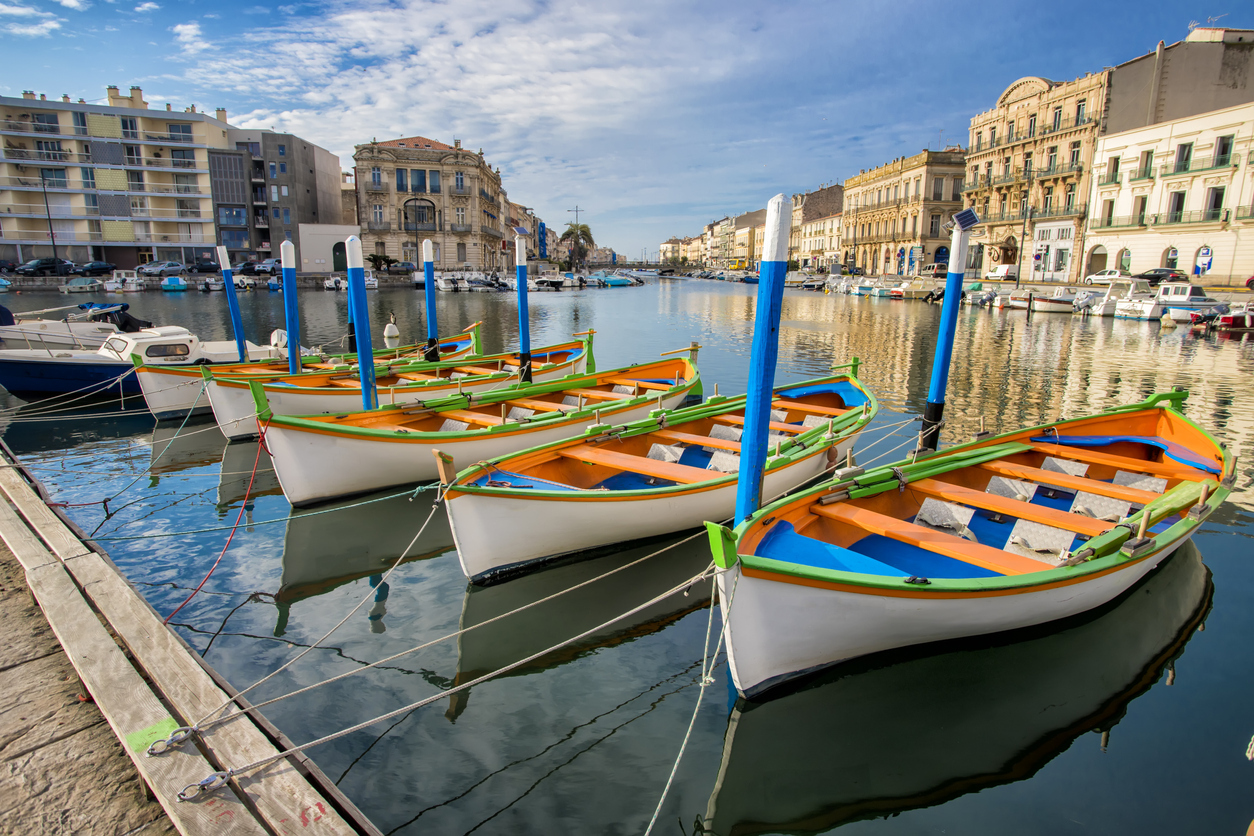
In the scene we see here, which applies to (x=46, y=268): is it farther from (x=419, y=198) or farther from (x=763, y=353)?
(x=763, y=353)

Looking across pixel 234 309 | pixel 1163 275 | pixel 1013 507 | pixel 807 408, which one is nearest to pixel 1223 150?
pixel 1163 275

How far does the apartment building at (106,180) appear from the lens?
181ft

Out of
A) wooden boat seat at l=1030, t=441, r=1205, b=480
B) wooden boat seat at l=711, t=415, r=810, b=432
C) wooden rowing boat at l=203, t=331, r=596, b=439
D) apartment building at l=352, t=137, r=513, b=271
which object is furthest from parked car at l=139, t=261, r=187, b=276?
wooden boat seat at l=1030, t=441, r=1205, b=480

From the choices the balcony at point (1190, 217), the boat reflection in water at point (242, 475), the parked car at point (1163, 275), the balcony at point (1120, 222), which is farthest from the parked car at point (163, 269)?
the balcony at point (1190, 217)

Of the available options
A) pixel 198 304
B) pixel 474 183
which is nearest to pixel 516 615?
pixel 198 304

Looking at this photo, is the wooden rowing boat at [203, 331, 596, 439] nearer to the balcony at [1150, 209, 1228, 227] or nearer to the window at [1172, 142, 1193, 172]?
the balcony at [1150, 209, 1228, 227]

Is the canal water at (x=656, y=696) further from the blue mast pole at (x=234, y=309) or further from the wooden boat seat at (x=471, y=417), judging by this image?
the blue mast pole at (x=234, y=309)

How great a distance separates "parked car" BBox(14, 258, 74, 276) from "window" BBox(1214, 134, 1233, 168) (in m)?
79.4

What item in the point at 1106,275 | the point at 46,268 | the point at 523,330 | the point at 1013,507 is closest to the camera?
the point at 1013,507

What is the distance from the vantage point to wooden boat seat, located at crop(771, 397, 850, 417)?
404 inches

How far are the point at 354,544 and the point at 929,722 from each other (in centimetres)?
649

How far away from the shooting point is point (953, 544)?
5.00 metres

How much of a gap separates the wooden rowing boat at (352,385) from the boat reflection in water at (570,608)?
522 centimetres

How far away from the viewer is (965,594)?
4.22m
